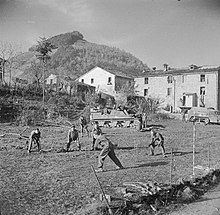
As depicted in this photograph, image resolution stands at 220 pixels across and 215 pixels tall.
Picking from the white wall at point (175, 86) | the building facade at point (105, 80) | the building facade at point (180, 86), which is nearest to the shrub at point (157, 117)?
the building facade at point (180, 86)

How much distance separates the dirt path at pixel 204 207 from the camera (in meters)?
3.91

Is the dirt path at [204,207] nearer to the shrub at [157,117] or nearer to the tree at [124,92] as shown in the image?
the shrub at [157,117]

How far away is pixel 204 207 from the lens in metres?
4.10

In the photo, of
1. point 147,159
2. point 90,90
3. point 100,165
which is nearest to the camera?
point 100,165

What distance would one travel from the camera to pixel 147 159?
24.4 feet

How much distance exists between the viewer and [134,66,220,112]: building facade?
19047 mm

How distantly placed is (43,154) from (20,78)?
52.0 feet

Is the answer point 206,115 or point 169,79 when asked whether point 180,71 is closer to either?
point 169,79

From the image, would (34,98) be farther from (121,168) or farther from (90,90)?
(121,168)

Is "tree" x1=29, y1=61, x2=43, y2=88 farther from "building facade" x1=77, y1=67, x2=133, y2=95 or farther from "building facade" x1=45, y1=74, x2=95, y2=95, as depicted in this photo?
"building facade" x1=77, y1=67, x2=133, y2=95

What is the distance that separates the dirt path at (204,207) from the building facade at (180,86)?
1381 cm

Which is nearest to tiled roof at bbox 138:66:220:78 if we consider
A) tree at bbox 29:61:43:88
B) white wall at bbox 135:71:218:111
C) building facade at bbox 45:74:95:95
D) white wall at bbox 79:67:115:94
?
white wall at bbox 135:71:218:111

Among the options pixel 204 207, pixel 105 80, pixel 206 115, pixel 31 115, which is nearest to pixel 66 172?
pixel 204 207

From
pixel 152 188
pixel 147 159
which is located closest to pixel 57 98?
pixel 147 159
